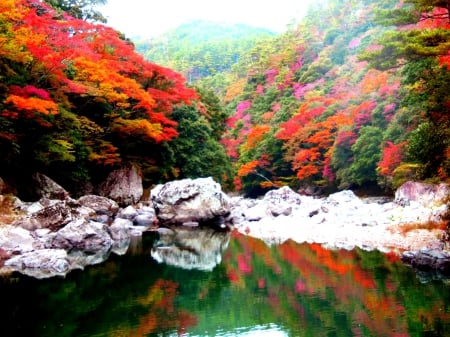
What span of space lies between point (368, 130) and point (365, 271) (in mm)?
21571

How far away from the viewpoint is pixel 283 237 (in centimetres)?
2003

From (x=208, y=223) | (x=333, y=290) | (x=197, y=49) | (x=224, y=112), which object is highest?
(x=197, y=49)

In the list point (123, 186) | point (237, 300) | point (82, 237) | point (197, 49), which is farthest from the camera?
point (197, 49)

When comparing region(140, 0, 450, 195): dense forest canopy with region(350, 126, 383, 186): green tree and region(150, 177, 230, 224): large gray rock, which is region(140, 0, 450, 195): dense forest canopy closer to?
region(350, 126, 383, 186): green tree

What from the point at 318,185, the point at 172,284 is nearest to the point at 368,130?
the point at 318,185

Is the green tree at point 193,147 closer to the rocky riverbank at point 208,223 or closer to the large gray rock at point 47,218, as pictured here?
the rocky riverbank at point 208,223

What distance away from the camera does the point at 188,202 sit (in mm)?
24797

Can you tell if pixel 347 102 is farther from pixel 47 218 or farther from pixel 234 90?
pixel 47 218

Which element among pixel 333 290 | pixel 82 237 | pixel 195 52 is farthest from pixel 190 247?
pixel 195 52

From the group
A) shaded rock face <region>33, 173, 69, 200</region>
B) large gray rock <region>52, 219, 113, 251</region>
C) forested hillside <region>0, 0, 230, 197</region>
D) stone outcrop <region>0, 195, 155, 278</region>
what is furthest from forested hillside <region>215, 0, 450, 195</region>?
shaded rock face <region>33, 173, 69, 200</region>

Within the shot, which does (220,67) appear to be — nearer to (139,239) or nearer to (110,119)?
(110,119)

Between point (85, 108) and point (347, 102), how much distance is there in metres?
22.5

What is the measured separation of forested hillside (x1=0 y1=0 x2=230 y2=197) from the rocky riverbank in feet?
7.43

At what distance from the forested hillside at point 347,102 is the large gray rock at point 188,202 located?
9627 millimetres
